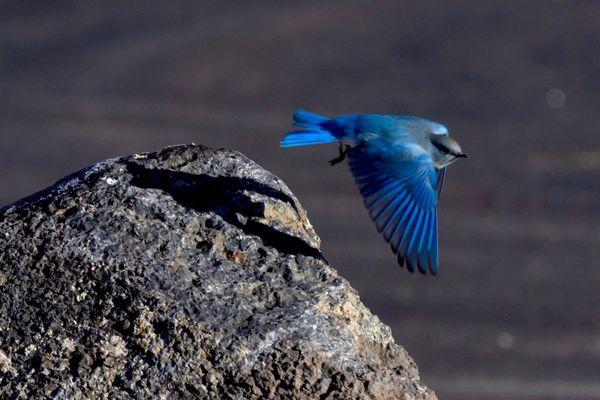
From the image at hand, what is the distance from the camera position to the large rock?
362cm

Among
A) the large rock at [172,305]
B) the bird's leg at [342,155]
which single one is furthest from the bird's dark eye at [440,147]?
the large rock at [172,305]

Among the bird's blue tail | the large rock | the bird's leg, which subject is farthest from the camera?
the bird's leg

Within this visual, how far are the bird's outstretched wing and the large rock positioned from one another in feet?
3.08

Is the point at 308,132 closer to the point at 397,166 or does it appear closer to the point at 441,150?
the point at 397,166

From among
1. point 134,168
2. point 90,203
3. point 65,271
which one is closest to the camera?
point 65,271

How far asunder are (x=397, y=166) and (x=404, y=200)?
22 cm

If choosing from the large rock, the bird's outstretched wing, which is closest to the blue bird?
the bird's outstretched wing

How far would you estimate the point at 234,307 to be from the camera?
3.80m

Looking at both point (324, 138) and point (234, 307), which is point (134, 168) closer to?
point (234, 307)

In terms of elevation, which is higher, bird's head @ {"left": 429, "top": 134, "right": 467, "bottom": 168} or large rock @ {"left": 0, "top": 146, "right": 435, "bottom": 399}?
bird's head @ {"left": 429, "top": 134, "right": 467, "bottom": 168}

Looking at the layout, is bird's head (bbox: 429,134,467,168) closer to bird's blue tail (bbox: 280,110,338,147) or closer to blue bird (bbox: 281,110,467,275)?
blue bird (bbox: 281,110,467,275)

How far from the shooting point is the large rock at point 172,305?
11.9 ft

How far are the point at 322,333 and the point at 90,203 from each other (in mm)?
862

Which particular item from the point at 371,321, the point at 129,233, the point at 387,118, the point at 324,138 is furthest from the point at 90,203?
the point at 387,118
